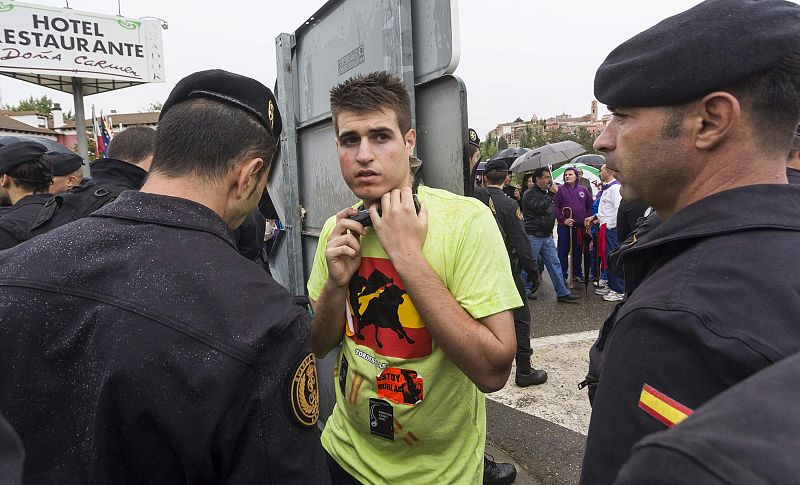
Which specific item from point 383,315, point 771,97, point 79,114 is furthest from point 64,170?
point 79,114

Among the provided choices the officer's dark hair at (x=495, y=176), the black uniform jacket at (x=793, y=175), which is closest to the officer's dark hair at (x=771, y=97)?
the black uniform jacket at (x=793, y=175)

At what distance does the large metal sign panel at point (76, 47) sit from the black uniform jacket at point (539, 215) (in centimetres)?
1226

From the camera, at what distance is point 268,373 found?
1007mm

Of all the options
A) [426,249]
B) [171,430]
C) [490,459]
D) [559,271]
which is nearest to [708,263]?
[426,249]

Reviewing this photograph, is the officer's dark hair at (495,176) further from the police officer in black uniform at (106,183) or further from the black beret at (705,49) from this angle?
the black beret at (705,49)

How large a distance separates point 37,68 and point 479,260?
49.0ft

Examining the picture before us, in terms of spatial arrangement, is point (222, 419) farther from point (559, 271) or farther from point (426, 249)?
point (559, 271)

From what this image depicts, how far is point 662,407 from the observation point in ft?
2.51

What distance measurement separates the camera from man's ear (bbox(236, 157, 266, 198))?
Result: 1257 mm

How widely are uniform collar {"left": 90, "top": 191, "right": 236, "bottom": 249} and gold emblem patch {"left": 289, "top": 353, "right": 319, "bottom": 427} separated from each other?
0.37m

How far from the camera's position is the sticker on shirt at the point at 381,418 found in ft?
5.35

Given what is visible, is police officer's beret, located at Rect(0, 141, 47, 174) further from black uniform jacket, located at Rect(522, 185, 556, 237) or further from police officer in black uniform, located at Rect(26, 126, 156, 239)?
black uniform jacket, located at Rect(522, 185, 556, 237)

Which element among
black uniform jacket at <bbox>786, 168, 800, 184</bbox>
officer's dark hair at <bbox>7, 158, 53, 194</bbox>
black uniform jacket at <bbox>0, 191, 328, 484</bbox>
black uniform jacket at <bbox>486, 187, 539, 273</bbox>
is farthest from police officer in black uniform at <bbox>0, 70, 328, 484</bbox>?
black uniform jacket at <bbox>486, 187, 539, 273</bbox>

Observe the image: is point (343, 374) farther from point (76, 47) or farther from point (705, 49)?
Answer: point (76, 47)
